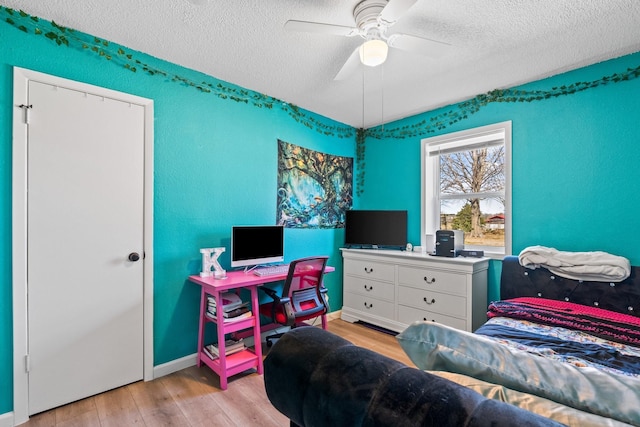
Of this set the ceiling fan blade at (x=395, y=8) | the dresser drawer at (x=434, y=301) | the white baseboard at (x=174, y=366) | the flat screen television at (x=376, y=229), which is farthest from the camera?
the flat screen television at (x=376, y=229)

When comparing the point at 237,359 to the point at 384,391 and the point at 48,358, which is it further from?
the point at 384,391

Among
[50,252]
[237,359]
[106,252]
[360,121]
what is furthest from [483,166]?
[50,252]

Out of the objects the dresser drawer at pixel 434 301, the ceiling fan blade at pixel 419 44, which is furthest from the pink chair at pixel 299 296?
the ceiling fan blade at pixel 419 44

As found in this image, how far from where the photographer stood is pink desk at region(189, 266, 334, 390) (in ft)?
7.52

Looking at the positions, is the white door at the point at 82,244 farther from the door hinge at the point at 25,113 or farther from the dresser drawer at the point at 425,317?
the dresser drawer at the point at 425,317

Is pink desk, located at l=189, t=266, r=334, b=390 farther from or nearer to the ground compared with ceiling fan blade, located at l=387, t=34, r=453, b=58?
nearer to the ground

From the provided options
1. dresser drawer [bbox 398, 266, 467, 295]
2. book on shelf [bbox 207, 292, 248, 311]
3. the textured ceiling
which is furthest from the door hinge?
dresser drawer [bbox 398, 266, 467, 295]

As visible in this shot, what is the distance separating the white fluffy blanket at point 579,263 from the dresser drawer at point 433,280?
54cm

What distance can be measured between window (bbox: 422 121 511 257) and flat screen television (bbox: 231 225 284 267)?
1.68 m

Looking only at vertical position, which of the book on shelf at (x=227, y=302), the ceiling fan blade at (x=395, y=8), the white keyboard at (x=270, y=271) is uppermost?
the ceiling fan blade at (x=395, y=8)

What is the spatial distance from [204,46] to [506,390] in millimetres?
2616

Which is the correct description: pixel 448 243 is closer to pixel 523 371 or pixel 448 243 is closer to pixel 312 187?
pixel 312 187

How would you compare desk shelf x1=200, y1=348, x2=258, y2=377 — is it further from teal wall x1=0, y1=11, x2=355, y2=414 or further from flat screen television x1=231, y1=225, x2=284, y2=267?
flat screen television x1=231, y1=225, x2=284, y2=267

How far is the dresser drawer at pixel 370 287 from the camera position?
3.35 metres
